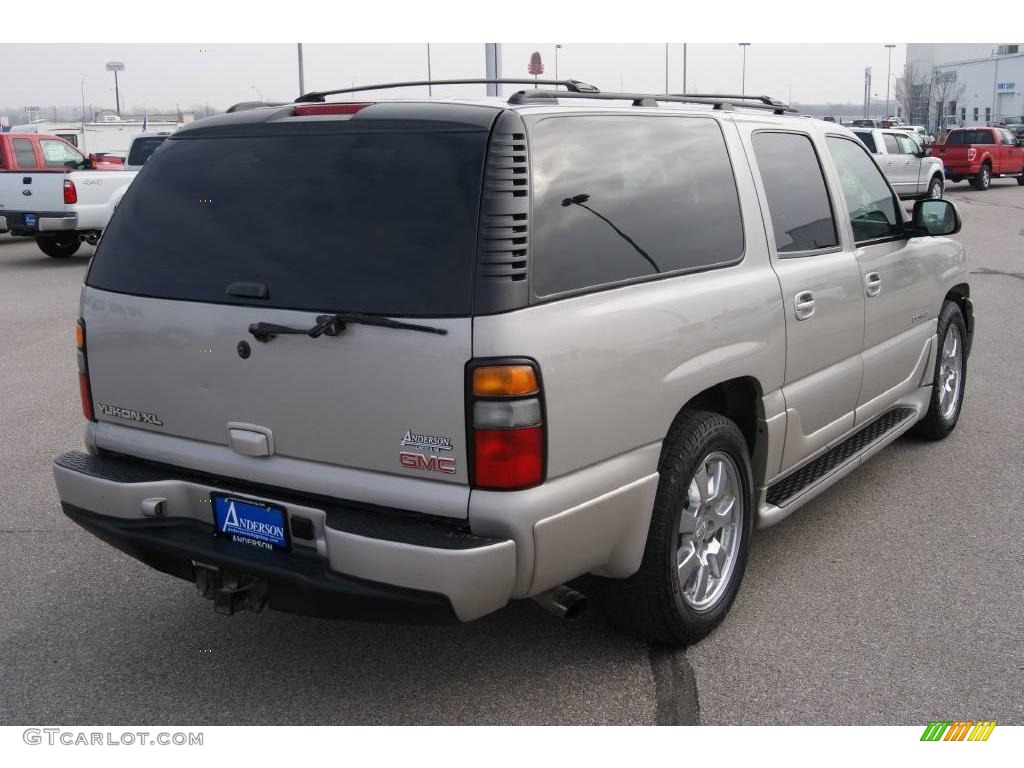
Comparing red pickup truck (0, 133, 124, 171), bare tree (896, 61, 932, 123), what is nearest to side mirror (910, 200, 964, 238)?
red pickup truck (0, 133, 124, 171)

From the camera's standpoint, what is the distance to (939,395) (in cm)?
627

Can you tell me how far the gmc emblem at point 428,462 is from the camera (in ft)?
10.0

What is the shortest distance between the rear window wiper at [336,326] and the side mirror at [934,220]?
3496 millimetres

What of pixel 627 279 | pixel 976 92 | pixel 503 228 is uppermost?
pixel 976 92

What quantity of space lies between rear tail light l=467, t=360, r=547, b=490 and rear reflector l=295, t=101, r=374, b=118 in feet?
3.43

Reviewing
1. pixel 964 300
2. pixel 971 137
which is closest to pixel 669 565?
pixel 964 300

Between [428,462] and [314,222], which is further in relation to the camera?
[314,222]

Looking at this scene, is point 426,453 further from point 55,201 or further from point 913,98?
point 913,98

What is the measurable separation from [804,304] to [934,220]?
1669 millimetres

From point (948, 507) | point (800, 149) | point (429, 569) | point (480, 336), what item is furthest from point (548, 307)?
point (948, 507)

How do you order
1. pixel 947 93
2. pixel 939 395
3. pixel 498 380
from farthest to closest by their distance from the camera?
1. pixel 947 93
2. pixel 939 395
3. pixel 498 380

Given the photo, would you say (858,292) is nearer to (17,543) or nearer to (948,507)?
(948,507)

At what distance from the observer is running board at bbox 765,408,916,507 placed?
454 centimetres
